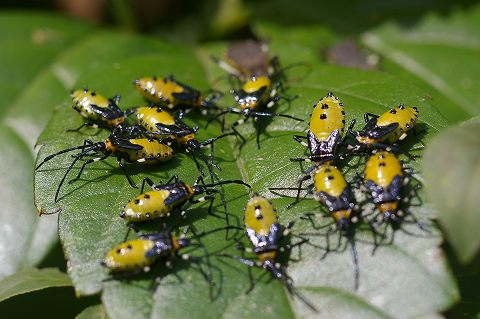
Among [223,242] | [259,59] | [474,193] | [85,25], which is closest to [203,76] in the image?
[259,59]

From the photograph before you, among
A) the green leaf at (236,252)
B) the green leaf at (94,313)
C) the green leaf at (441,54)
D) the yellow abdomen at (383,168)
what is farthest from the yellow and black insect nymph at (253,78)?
the green leaf at (94,313)

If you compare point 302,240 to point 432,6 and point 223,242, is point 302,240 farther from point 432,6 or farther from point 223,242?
point 432,6

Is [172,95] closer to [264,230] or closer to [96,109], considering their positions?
[96,109]

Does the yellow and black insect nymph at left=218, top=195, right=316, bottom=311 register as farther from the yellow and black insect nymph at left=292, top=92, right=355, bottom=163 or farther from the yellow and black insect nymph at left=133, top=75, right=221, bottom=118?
the yellow and black insect nymph at left=133, top=75, right=221, bottom=118

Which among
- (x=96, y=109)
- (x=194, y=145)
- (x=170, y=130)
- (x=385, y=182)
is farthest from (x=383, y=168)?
(x=96, y=109)

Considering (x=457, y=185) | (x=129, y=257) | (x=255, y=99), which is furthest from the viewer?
(x=255, y=99)
